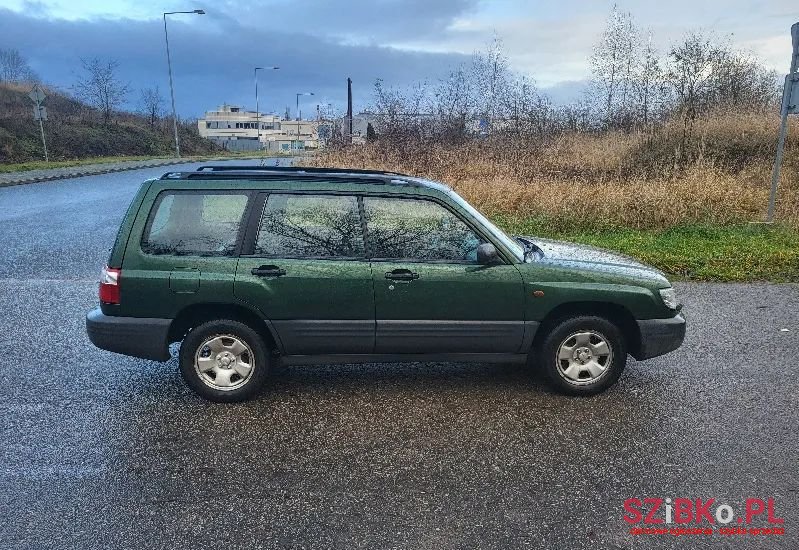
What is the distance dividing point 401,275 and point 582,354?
1.51m

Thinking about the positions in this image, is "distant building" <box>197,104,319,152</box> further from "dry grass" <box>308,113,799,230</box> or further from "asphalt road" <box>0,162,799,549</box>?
"asphalt road" <box>0,162,799,549</box>

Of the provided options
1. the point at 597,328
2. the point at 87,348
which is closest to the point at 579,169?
the point at 597,328

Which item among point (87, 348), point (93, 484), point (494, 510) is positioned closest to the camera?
point (494, 510)

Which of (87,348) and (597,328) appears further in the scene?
(87,348)

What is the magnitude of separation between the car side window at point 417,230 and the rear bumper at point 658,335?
4.76 ft

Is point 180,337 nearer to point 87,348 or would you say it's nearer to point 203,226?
point 203,226

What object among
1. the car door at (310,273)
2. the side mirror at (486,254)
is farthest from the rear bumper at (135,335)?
the side mirror at (486,254)

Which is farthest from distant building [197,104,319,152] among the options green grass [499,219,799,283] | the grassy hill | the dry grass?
green grass [499,219,799,283]

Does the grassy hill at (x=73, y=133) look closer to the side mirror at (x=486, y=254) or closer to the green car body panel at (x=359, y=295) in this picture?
the green car body panel at (x=359, y=295)

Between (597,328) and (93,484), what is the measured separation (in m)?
3.53

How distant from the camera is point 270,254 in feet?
14.7

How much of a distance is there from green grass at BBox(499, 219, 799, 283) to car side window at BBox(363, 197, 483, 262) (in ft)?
16.9

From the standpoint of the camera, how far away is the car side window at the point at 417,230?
454 centimetres

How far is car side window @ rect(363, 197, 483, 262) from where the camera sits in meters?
4.54
